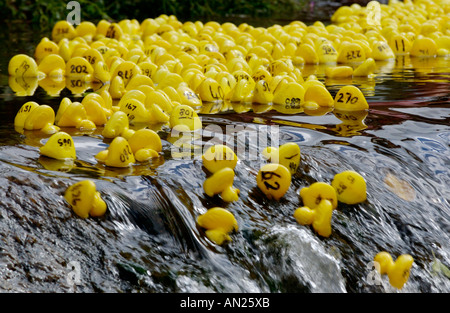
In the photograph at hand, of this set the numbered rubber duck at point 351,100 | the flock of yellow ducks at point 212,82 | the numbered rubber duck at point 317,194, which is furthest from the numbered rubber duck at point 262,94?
the numbered rubber duck at point 317,194

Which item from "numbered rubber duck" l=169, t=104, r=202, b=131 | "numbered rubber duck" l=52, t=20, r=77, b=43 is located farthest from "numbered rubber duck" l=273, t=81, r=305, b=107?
"numbered rubber duck" l=52, t=20, r=77, b=43

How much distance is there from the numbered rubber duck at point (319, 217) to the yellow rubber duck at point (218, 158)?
305 mm

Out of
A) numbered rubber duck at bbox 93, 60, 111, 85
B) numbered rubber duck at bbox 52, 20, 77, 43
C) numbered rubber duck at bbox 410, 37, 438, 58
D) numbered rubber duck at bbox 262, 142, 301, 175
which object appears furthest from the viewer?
numbered rubber duck at bbox 52, 20, 77, 43

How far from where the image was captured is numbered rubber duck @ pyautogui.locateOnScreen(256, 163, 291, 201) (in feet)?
7.34

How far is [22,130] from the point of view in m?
2.70

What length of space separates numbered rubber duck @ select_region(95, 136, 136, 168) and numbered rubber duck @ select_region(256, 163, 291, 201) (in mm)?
473

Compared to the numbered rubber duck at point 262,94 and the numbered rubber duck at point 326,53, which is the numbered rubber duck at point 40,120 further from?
the numbered rubber duck at point 326,53

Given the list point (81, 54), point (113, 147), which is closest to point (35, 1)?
point (81, 54)

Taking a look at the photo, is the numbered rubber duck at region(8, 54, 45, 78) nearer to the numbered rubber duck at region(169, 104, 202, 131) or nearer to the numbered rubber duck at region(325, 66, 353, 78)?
the numbered rubber duck at region(169, 104, 202, 131)

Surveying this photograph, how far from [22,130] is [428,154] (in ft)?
5.53

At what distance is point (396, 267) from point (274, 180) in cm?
50

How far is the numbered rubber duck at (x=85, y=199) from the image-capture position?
6.46 feet
